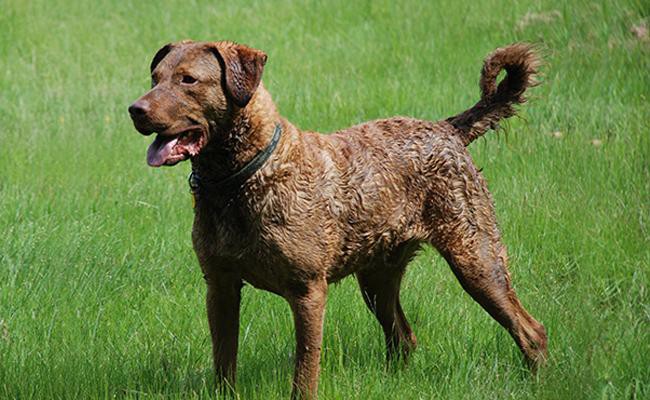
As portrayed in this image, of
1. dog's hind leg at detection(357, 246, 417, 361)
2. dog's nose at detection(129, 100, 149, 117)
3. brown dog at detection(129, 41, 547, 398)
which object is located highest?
dog's nose at detection(129, 100, 149, 117)

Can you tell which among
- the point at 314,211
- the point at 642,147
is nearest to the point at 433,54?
the point at 642,147

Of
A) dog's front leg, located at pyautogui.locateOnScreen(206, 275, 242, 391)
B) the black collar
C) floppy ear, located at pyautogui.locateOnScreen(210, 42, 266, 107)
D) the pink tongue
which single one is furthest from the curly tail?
the pink tongue

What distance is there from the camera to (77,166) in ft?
29.4

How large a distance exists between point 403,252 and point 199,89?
156 centimetres

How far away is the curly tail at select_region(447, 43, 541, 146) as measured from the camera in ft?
20.1

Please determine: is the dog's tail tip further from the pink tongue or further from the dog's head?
the pink tongue

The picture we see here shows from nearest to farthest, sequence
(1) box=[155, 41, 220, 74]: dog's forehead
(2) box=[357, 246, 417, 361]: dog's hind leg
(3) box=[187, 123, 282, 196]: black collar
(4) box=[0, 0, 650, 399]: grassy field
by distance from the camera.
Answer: (1) box=[155, 41, 220, 74]: dog's forehead, (3) box=[187, 123, 282, 196]: black collar, (4) box=[0, 0, 650, 399]: grassy field, (2) box=[357, 246, 417, 361]: dog's hind leg

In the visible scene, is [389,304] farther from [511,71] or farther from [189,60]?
[189,60]

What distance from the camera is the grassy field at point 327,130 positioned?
5.64 metres

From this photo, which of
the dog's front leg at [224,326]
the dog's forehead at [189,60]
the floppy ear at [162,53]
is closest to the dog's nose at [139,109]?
the dog's forehead at [189,60]

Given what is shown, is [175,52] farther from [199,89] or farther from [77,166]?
[77,166]

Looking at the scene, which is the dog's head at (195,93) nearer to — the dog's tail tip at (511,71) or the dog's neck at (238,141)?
the dog's neck at (238,141)

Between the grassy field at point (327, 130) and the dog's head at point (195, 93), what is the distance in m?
1.28

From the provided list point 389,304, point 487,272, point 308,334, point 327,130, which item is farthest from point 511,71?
point 327,130
